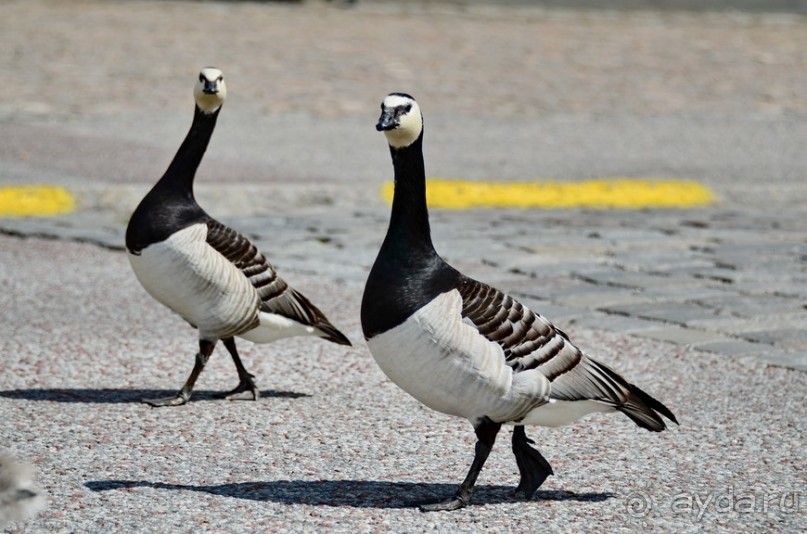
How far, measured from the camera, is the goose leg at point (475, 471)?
162 inches

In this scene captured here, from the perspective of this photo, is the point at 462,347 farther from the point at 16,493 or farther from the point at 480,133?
the point at 480,133

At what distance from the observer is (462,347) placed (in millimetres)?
3963

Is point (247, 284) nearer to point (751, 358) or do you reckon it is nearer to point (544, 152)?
point (751, 358)

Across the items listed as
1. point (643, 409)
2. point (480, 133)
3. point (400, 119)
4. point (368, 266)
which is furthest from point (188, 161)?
point (480, 133)

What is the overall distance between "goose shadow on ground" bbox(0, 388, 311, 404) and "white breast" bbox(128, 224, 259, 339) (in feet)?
1.47

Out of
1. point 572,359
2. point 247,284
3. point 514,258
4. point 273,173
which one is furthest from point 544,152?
point 572,359

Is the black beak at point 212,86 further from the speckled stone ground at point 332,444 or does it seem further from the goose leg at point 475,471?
the goose leg at point 475,471

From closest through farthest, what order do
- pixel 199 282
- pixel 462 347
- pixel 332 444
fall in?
pixel 462 347, pixel 332 444, pixel 199 282

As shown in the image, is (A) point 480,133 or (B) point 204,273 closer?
(B) point 204,273

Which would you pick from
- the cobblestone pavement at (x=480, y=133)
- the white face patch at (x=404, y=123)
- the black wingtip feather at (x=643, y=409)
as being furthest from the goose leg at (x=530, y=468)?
the cobblestone pavement at (x=480, y=133)

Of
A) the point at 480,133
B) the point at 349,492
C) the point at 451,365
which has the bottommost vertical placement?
the point at 349,492

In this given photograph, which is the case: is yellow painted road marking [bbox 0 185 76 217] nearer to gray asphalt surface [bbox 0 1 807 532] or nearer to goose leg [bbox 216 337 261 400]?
gray asphalt surface [bbox 0 1 807 532]

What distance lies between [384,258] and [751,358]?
9.00 feet

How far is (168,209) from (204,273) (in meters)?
0.31
